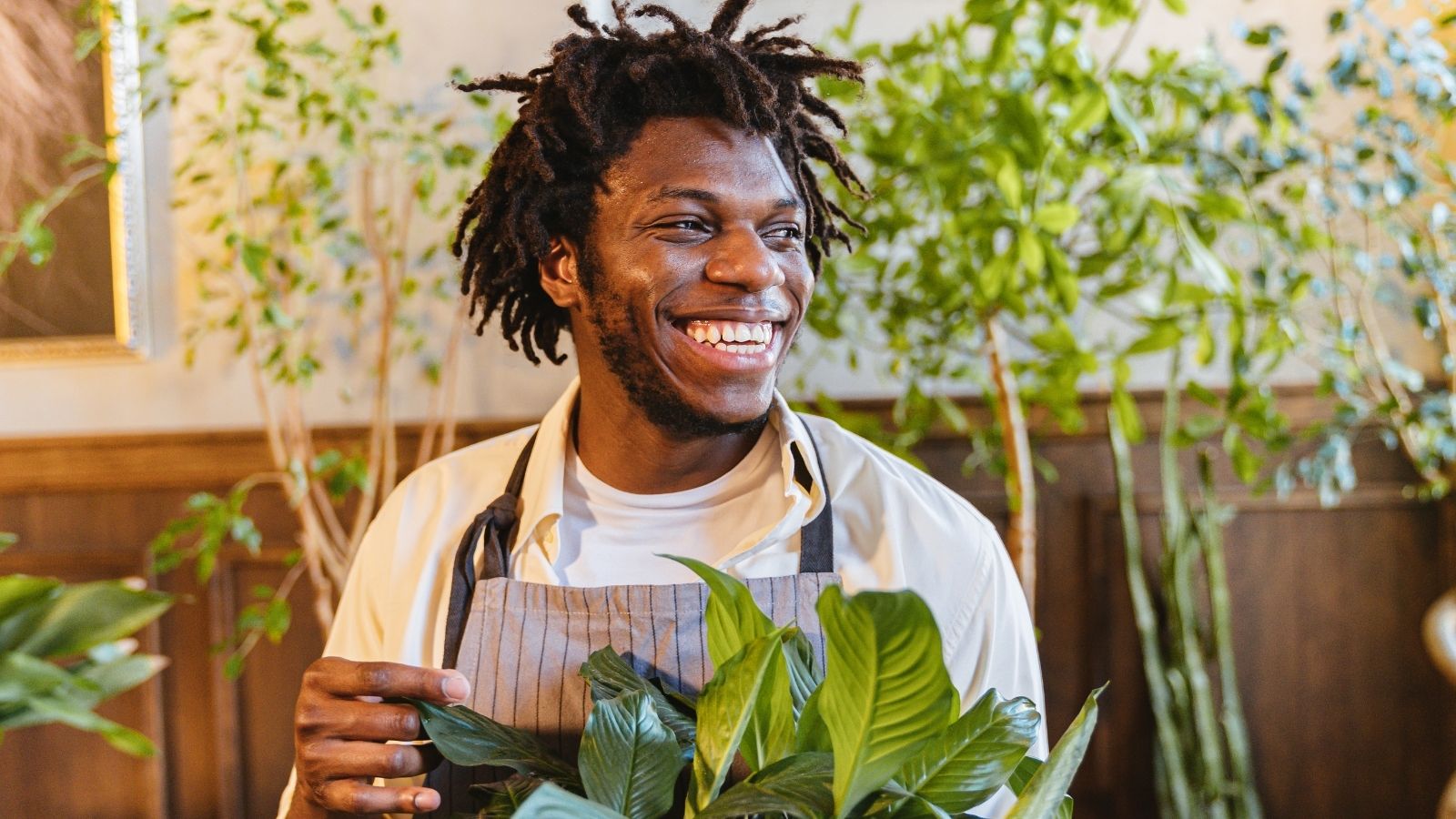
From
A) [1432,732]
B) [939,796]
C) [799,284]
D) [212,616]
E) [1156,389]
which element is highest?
[799,284]

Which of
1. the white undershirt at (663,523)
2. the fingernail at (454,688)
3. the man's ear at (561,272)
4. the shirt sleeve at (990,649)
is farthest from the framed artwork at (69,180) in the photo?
the shirt sleeve at (990,649)

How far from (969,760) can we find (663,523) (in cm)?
51

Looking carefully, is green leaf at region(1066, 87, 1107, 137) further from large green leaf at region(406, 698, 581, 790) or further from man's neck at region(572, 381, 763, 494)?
large green leaf at region(406, 698, 581, 790)

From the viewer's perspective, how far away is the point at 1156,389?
7.08 feet

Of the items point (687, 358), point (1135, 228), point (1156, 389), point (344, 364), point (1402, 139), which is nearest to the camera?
point (687, 358)

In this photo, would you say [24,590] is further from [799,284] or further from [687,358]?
[799,284]

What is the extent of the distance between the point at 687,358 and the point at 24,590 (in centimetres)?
61

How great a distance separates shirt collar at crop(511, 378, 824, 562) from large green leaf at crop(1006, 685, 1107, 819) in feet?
1.53

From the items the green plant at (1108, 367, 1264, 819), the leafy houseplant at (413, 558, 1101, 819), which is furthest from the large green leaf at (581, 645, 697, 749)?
the green plant at (1108, 367, 1264, 819)

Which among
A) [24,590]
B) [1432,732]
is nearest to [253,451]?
[24,590]

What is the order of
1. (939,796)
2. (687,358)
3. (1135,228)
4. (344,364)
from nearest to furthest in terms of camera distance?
(939,796) < (687,358) < (1135,228) < (344,364)

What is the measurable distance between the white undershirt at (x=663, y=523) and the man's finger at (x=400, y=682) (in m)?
0.27

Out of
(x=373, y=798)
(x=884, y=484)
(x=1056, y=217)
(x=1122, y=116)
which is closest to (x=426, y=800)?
(x=373, y=798)

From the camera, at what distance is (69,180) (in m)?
2.27
